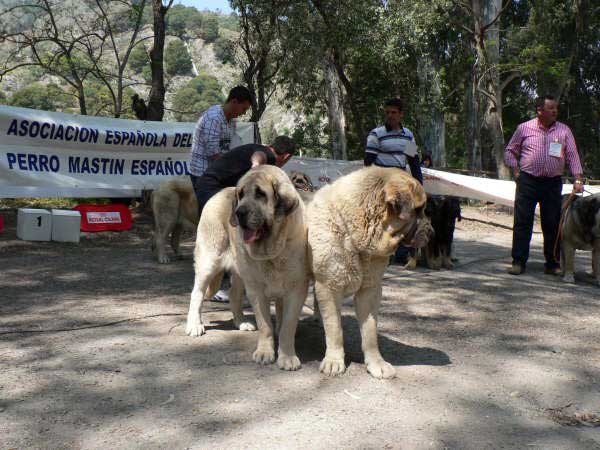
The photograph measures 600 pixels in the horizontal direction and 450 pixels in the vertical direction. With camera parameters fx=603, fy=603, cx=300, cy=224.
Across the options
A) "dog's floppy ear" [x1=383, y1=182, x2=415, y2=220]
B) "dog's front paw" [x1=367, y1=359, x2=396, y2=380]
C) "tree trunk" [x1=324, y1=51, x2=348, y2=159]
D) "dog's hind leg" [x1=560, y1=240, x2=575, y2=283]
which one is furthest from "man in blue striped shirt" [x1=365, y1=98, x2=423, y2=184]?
"tree trunk" [x1=324, y1=51, x2=348, y2=159]

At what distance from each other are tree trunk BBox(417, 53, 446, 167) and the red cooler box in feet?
54.6

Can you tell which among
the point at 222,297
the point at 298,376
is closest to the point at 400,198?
the point at 298,376

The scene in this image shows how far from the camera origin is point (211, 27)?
129m

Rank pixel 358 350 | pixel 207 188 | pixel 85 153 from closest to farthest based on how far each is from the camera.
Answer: pixel 358 350 → pixel 207 188 → pixel 85 153

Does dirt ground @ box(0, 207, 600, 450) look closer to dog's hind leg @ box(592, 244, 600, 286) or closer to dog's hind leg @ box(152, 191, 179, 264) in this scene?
dog's hind leg @ box(592, 244, 600, 286)

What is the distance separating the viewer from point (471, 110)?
30.3 meters

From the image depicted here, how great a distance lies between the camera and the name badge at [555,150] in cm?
837

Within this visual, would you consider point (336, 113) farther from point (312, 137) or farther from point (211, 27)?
point (211, 27)

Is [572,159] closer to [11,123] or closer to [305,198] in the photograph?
[305,198]

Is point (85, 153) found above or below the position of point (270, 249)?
above

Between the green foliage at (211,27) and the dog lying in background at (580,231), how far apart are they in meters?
124

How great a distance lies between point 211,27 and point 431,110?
112m

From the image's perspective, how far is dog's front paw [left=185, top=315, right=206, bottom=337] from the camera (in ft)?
17.0

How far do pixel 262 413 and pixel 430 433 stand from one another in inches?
38.0
